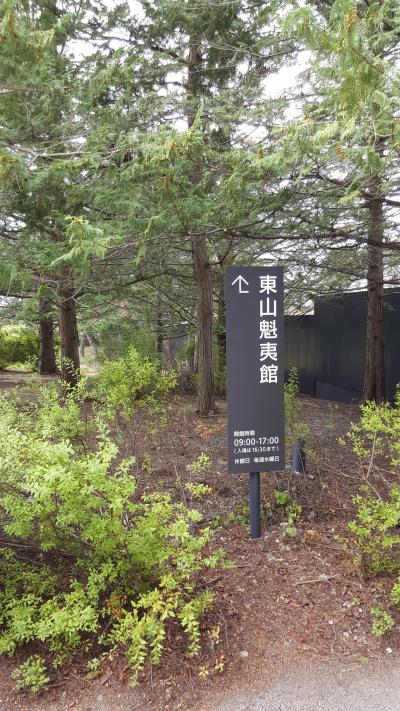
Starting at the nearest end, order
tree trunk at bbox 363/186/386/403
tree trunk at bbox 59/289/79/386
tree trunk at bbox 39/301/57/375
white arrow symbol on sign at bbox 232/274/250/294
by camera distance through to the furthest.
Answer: white arrow symbol on sign at bbox 232/274/250/294, tree trunk at bbox 363/186/386/403, tree trunk at bbox 59/289/79/386, tree trunk at bbox 39/301/57/375

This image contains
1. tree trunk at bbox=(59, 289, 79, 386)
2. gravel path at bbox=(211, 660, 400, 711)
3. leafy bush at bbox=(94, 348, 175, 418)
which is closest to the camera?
gravel path at bbox=(211, 660, 400, 711)

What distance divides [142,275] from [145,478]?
11.2ft

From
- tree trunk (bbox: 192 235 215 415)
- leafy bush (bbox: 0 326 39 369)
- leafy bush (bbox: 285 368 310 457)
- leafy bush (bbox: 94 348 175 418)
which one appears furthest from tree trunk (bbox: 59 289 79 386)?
leafy bush (bbox: 0 326 39 369)

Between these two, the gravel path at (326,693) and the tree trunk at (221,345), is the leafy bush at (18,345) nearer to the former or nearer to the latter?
the tree trunk at (221,345)

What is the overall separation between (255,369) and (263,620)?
165cm

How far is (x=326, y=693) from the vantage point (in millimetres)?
2227

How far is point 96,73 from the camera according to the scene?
5410mm

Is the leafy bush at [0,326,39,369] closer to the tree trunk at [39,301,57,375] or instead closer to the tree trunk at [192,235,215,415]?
the tree trunk at [39,301,57,375]

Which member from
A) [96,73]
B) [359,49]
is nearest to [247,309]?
[359,49]

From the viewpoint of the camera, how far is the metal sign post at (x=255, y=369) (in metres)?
3.44

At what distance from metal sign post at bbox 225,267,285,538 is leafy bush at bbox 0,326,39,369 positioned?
41.1 feet

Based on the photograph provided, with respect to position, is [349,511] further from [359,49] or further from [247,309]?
[359,49]

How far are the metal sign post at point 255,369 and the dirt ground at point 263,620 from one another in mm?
541

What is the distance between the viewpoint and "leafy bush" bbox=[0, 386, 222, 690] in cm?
228
